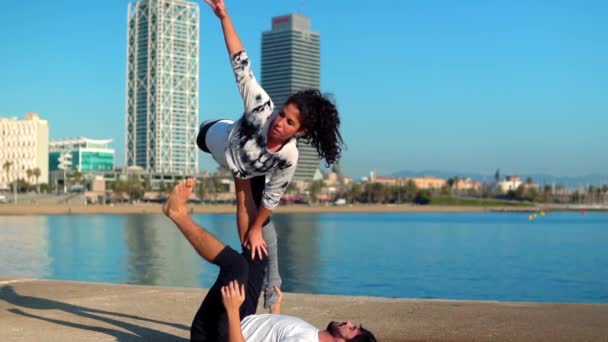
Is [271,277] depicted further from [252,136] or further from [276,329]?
[252,136]

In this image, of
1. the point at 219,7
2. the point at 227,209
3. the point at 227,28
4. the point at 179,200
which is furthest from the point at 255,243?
the point at 227,209

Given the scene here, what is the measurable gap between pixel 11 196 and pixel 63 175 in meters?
30.7

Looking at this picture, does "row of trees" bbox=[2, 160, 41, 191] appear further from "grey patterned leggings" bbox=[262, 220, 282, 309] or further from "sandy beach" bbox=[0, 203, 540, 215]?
"grey patterned leggings" bbox=[262, 220, 282, 309]

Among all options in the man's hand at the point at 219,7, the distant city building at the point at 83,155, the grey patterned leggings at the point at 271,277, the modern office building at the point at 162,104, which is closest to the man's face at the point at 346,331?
the grey patterned leggings at the point at 271,277

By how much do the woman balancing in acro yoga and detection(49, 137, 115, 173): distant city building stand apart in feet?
600

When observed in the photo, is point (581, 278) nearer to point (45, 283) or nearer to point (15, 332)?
point (45, 283)

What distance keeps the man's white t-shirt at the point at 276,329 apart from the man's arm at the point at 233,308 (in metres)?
0.23

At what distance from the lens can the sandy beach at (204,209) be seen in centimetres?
10944

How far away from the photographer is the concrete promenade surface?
6.48 m

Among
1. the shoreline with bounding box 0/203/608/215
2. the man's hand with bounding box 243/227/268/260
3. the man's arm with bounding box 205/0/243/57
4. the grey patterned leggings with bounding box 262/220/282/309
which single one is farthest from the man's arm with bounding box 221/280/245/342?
the shoreline with bounding box 0/203/608/215

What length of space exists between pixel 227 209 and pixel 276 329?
5466 inches

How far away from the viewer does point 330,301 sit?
8.52 meters

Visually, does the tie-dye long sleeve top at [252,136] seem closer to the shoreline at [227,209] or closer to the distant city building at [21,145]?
the shoreline at [227,209]

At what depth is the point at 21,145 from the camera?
154 metres
